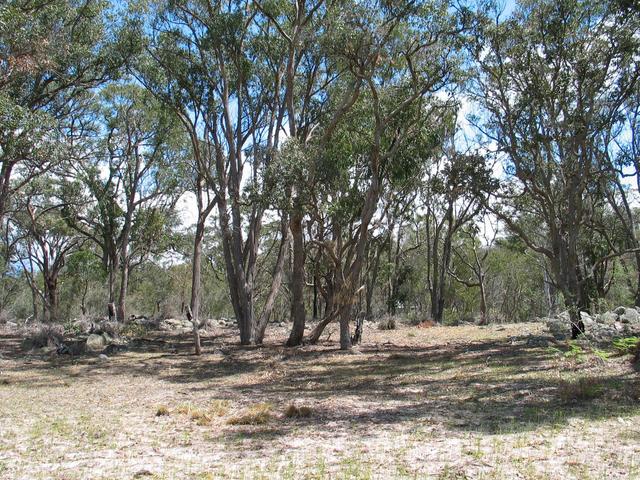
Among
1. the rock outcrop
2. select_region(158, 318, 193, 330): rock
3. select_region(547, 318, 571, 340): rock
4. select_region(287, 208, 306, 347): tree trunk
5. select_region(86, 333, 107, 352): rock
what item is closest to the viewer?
the rock outcrop

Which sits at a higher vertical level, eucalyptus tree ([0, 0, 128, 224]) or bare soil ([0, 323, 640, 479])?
eucalyptus tree ([0, 0, 128, 224])

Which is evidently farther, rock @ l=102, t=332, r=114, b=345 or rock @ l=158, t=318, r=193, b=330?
rock @ l=158, t=318, r=193, b=330

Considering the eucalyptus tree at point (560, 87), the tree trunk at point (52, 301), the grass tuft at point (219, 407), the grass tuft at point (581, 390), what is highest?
the eucalyptus tree at point (560, 87)

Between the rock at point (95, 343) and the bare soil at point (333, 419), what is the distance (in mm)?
3190

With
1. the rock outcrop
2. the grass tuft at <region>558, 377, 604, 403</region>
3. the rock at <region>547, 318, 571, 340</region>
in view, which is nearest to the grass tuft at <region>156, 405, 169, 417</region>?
the grass tuft at <region>558, 377, 604, 403</region>

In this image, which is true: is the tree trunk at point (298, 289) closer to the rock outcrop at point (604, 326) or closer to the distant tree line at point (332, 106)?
the distant tree line at point (332, 106)

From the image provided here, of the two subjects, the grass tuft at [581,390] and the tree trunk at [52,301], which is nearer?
the grass tuft at [581,390]

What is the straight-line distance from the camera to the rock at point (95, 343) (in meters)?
17.0

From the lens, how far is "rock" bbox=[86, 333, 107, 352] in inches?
671

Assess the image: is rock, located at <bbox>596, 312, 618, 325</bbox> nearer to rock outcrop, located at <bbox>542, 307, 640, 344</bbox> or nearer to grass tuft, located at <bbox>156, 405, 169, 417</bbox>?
rock outcrop, located at <bbox>542, 307, 640, 344</bbox>

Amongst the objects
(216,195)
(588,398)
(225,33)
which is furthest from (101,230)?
(588,398)

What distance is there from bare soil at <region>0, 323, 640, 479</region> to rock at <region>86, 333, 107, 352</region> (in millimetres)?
3190

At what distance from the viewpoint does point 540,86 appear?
47.1 feet

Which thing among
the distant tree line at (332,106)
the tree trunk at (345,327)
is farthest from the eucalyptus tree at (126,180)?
the tree trunk at (345,327)
